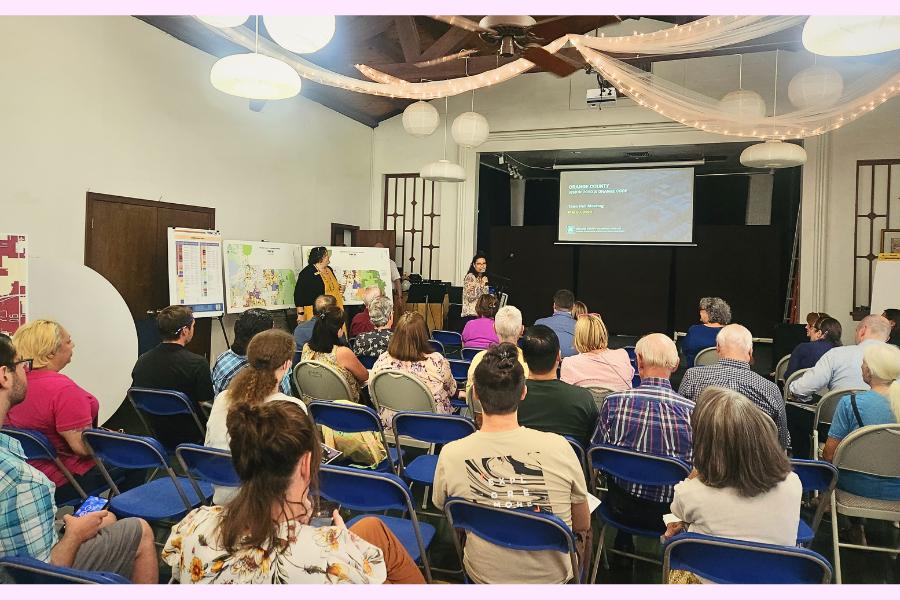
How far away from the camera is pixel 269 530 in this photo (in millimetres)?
1240

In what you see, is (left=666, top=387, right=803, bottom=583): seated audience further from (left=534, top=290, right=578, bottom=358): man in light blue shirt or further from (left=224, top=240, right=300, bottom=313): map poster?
(left=224, top=240, right=300, bottom=313): map poster

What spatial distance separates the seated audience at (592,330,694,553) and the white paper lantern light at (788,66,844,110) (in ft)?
11.0

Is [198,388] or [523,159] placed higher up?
[523,159]

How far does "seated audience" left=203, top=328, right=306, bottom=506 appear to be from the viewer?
2357 millimetres

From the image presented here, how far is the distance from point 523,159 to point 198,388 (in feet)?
29.8

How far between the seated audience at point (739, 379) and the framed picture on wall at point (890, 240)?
6.19 m

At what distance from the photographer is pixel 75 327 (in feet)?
14.4

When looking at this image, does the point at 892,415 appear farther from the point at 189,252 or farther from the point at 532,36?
the point at 189,252

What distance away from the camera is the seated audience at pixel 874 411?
2.58 m

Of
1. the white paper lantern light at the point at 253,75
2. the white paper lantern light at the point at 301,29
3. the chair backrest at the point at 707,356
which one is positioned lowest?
the chair backrest at the point at 707,356

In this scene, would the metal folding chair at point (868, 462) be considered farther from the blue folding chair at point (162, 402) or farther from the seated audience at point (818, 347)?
the blue folding chair at point (162, 402)

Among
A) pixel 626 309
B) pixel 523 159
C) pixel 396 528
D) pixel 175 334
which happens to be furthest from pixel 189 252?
pixel 626 309

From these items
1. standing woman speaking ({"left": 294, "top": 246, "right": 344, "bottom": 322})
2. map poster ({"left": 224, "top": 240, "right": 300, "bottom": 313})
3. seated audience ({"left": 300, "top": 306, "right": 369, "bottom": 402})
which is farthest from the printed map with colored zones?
seated audience ({"left": 300, "top": 306, "right": 369, "bottom": 402})

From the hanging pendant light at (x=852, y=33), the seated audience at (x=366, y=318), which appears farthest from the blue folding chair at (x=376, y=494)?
the seated audience at (x=366, y=318)
